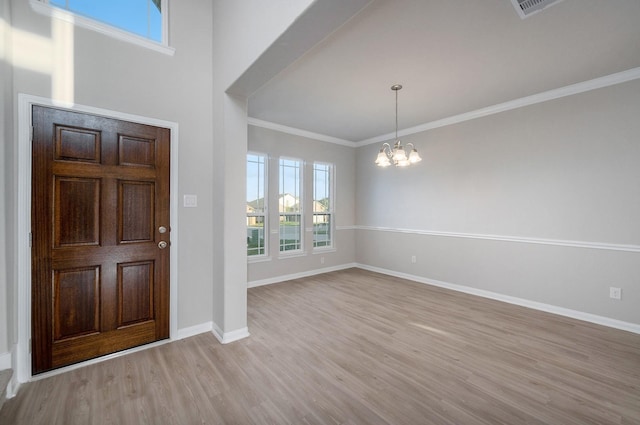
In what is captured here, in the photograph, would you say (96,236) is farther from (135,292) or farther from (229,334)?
(229,334)

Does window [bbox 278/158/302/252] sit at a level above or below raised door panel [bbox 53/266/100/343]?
above

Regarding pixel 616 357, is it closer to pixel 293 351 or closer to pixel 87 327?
pixel 293 351

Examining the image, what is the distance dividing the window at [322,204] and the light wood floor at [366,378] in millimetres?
2443

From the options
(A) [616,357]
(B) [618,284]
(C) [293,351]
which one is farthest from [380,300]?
→ (B) [618,284]

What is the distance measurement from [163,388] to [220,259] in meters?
1.12

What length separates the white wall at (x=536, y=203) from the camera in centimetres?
307

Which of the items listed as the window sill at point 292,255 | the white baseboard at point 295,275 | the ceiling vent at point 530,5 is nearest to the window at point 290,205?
the window sill at point 292,255

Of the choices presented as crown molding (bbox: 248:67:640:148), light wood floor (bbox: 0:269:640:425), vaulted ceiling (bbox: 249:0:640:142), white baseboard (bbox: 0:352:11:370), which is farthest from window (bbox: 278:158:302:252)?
white baseboard (bbox: 0:352:11:370)

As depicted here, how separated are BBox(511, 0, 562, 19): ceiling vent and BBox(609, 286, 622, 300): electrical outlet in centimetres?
319

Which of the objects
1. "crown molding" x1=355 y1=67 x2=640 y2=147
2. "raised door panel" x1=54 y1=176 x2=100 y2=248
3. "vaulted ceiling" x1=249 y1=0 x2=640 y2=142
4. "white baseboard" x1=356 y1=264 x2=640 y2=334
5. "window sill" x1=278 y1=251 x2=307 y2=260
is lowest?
"white baseboard" x1=356 y1=264 x2=640 y2=334

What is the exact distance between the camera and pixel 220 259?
271 centimetres

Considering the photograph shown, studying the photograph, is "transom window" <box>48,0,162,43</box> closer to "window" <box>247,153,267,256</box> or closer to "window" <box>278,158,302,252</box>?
"window" <box>247,153,267,256</box>

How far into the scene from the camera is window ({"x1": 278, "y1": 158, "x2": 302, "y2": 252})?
5.06 metres

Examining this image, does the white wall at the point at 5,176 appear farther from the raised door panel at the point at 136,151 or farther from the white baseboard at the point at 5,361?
the raised door panel at the point at 136,151
